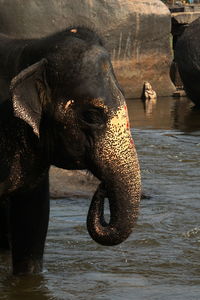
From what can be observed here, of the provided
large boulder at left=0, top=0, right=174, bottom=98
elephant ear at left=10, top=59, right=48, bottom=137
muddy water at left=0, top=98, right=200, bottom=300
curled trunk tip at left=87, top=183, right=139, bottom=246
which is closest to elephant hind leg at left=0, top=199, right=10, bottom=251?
muddy water at left=0, top=98, right=200, bottom=300

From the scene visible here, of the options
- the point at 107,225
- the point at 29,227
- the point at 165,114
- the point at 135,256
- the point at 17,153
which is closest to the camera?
the point at 107,225

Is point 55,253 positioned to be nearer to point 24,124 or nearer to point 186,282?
point 186,282

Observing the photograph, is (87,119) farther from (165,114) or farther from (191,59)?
(191,59)

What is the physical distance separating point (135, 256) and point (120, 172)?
137cm

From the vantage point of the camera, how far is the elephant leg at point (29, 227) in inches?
180

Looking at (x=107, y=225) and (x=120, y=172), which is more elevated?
(x=120, y=172)

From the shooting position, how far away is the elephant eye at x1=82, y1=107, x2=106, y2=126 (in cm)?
397

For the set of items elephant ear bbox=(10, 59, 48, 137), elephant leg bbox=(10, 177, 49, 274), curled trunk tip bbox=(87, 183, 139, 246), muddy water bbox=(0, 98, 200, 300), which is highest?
elephant ear bbox=(10, 59, 48, 137)

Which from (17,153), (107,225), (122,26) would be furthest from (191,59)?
(107,225)

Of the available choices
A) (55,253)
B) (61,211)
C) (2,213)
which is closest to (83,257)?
(55,253)

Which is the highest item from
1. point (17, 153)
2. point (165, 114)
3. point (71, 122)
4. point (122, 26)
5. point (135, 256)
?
point (71, 122)

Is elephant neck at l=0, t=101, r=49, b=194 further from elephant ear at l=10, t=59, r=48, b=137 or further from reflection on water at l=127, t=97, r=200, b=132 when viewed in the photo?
reflection on water at l=127, t=97, r=200, b=132


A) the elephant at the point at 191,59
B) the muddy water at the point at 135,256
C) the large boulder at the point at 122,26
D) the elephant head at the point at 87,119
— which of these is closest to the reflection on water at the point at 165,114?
the elephant at the point at 191,59

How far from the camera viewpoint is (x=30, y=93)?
4.00m
